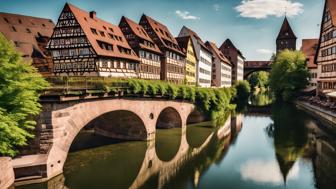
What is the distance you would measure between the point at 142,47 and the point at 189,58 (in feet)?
57.0

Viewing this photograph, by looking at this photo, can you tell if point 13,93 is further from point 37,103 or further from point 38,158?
point 38,158

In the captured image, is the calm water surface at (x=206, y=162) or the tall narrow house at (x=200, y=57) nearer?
the calm water surface at (x=206, y=162)

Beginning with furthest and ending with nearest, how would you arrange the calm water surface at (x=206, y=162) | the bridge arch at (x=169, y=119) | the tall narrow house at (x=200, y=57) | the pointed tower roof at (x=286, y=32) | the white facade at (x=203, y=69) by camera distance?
the pointed tower roof at (x=286, y=32)
the white facade at (x=203, y=69)
the tall narrow house at (x=200, y=57)
the bridge arch at (x=169, y=119)
the calm water surface at (x=206, y=162)

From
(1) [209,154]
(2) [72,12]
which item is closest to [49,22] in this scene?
(2) [72,12]

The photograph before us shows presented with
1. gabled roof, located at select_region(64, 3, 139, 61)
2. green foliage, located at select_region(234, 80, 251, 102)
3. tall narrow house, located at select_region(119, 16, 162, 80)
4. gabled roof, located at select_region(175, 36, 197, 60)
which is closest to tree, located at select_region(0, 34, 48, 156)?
gabled roof, located at select_region(64, 3, 139, 61)

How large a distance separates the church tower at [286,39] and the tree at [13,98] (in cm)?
9776

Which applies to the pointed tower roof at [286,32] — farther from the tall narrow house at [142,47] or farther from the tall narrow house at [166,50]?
the tall narrow house at [142,47]

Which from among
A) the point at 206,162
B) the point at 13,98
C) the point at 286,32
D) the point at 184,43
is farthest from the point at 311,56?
the point at 13,98

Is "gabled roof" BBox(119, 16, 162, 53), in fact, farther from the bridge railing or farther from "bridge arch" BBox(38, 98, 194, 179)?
the bridge railing

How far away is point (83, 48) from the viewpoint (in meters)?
32.2

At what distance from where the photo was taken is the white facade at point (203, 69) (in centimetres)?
6033

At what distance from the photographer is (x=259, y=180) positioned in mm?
17734

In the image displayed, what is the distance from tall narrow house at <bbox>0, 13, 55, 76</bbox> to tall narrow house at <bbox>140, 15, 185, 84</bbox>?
15.7 m

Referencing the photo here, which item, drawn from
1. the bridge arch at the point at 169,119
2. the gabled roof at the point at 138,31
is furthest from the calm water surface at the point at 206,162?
the gabled roof at the point at 138,31
